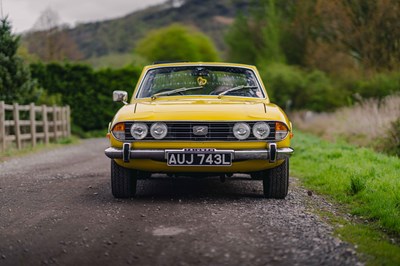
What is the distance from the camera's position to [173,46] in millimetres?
84250

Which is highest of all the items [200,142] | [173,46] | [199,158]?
[173,46]

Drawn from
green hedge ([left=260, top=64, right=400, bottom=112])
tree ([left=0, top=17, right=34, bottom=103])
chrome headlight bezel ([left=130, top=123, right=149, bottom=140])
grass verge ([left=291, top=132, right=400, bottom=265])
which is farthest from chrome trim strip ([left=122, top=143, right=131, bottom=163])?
green hedge ([left=260, top=64, right=400, bottom=112])

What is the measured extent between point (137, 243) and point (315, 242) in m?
1.35

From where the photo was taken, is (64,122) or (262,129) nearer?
(262,129)

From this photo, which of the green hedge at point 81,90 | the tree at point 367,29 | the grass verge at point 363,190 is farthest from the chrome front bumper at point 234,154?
the green hedge at point 81,90

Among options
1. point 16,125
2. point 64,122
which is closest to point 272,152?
point 16,125

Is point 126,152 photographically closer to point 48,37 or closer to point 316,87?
point 316,87

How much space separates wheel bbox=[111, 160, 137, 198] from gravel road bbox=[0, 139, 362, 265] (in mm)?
131

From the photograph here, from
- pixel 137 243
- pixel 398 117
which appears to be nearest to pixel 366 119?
pixel 398 117

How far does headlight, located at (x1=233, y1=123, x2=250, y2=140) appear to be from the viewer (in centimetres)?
615

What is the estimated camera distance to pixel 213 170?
618 cm

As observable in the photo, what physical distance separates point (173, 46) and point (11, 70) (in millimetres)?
66639

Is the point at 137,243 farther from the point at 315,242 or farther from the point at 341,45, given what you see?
Answer: the point at 341,45

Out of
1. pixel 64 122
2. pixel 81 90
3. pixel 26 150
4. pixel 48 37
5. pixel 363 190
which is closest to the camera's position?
pixel 363 190
